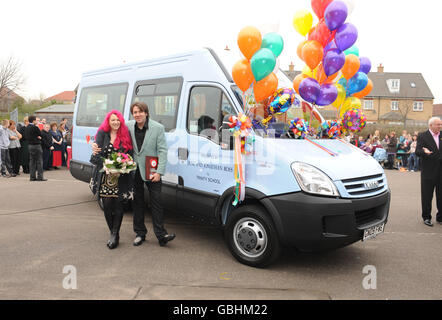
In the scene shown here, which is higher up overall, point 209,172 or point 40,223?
point 209,172

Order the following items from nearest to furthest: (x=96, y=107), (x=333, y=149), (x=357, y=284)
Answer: (x=357, y=284)
(x=333, y=149)
(x=96, y=107)

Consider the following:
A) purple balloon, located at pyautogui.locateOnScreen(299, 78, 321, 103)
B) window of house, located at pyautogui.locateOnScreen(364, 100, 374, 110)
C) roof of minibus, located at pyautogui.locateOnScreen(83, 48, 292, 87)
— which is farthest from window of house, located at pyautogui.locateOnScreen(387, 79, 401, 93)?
purple balloon, located at pyautogui.locateOnScreen(299, 78, 321, 103)

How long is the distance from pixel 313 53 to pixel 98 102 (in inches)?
170

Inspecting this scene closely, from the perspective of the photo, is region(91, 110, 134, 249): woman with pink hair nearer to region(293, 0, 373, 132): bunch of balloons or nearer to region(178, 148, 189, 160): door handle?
region(178, 148, 189, 160): door handle

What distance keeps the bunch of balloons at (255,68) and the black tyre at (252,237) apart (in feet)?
4.56

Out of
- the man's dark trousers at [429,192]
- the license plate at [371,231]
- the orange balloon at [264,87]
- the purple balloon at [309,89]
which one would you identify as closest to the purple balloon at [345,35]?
the purple balloon at [309,89]

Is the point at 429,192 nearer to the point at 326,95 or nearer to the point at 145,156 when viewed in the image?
the point at 326,95

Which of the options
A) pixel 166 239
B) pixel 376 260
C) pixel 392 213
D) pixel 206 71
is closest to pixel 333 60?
pixel 206 71

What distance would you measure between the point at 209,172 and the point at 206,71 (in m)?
1.36

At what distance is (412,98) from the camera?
44.0m

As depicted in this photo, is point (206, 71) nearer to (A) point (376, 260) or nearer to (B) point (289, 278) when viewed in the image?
(B) point (289, 278)

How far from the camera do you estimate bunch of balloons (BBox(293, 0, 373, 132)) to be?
4.71 metres

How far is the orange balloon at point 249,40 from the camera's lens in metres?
4.23

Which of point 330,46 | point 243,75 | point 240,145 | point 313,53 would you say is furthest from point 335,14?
point 240,145
